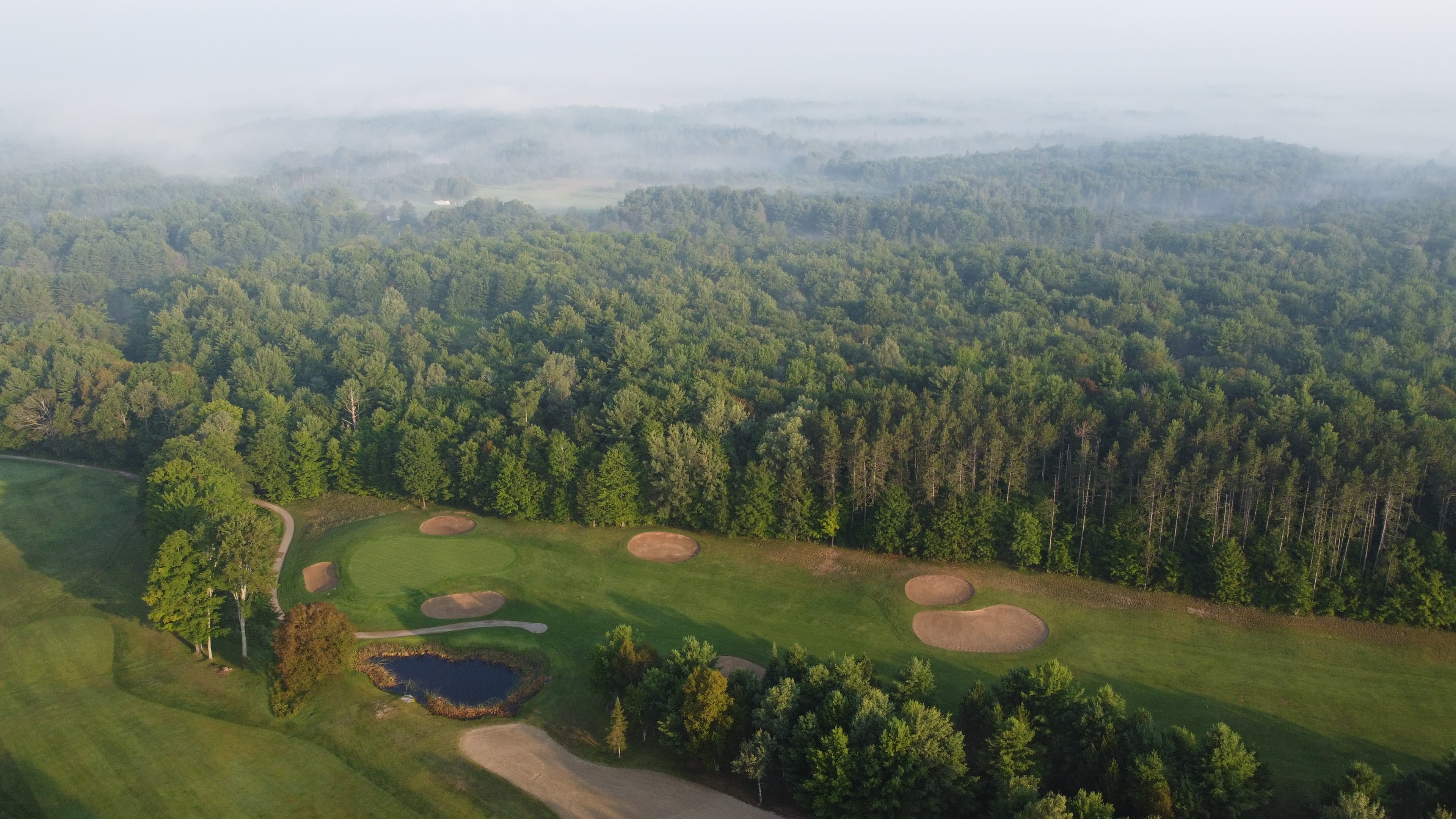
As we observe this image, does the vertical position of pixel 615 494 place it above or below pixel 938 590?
above

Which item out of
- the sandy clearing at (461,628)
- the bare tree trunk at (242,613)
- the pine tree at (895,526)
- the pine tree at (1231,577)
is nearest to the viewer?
the bare tree trunk at (242,613)

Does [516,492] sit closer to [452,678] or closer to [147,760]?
[452,678]

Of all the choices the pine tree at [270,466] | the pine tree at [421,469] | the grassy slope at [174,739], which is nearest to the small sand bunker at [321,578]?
the grassy slope at [174,739]

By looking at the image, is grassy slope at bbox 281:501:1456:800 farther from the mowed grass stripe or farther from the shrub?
the mowed grass stripe

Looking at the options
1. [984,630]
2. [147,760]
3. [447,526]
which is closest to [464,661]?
[147,760]

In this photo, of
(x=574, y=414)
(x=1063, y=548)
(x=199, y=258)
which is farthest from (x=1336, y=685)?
(x=199, y=258)

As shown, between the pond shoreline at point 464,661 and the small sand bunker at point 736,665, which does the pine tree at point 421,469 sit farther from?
the small sand bunker at point 736,665
